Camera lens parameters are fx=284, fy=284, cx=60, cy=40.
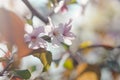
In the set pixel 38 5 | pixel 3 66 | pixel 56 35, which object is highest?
pixel 38 5

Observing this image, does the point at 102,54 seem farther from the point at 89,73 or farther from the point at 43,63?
the point at 43,63

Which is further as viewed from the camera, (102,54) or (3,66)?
(102,54)

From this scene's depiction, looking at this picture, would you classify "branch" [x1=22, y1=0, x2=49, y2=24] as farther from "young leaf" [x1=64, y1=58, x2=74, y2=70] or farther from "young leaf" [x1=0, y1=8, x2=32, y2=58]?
"young leaf" [x1=64, y1=58, x2=74, y2=70]

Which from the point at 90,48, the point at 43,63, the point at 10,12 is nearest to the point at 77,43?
the point at 90,48

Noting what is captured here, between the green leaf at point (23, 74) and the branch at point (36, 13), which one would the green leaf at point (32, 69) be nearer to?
the green leaf at point (23, 74)

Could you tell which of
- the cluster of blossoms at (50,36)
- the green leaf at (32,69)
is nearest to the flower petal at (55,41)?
the cluster of blossoms at (50,36)

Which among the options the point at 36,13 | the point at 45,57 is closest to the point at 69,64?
the point at 45,57

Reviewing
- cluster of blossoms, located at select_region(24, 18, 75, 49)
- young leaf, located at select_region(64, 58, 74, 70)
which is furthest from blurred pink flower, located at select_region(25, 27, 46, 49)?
young leaf, located at select_region(64, 58, 74, 70)
